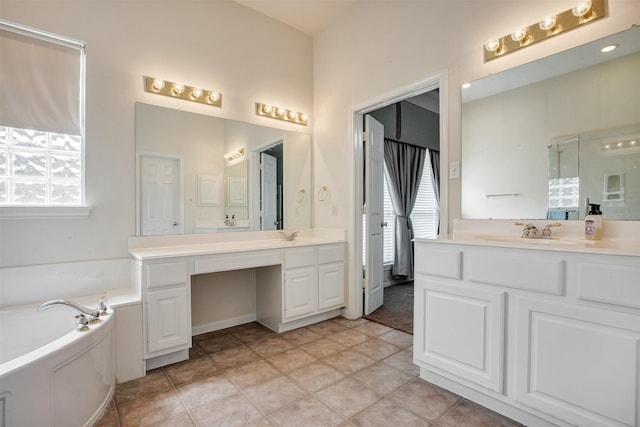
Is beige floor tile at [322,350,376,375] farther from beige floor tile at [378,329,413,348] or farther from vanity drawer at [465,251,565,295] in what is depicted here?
vanity drawer at [465,251,565,295]

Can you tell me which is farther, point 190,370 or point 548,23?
point 190,370

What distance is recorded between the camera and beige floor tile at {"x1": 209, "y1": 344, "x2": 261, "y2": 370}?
2.19 meters

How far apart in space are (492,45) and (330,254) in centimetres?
211

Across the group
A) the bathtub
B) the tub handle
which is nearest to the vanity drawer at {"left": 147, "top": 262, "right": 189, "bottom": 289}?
the bathtub

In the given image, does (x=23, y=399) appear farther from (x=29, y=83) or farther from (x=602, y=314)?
(x=602, y=314)

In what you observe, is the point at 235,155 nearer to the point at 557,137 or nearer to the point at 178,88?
the point at 178,88

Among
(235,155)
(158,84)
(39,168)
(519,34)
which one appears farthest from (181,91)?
→ (519,34)

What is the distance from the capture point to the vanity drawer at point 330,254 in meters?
2.94

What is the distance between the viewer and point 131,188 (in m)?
2.40

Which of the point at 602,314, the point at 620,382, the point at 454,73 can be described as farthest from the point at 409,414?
the point at 454,73

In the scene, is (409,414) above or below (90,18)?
below

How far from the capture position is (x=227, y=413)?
1642 mm

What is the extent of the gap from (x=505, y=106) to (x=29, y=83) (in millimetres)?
3239

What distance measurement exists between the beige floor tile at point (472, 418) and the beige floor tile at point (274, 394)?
2.63ft
